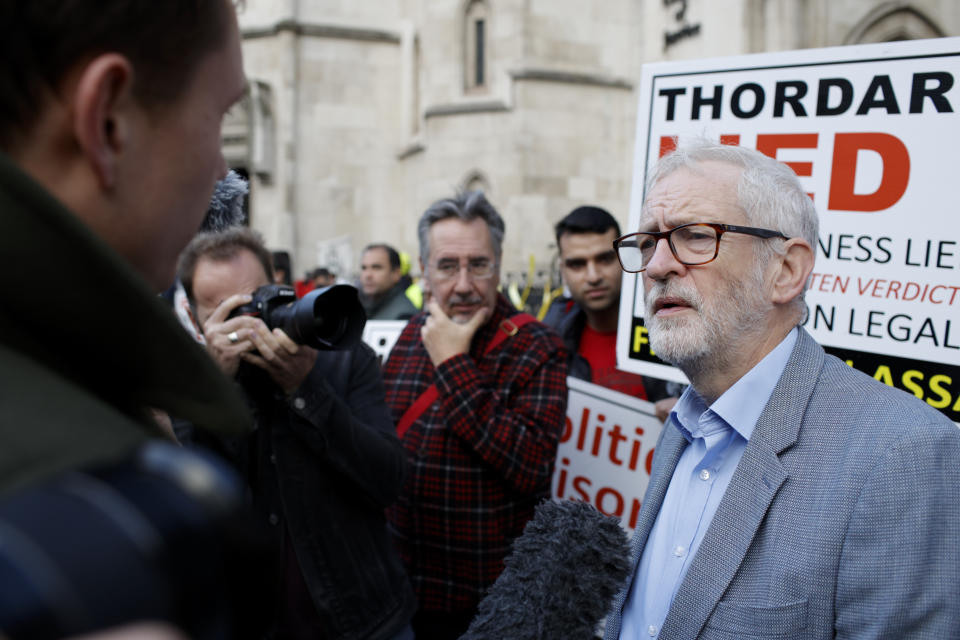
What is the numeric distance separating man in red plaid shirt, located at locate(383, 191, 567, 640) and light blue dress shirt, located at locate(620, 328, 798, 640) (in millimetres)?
735

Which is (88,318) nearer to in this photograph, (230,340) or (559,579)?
(559,579)

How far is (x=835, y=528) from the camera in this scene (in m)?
1.35

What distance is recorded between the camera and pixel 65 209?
1.86ft

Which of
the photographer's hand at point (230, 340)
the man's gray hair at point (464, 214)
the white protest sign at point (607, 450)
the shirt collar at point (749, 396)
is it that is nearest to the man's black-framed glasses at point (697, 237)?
the shirt collar at point (749, 396)

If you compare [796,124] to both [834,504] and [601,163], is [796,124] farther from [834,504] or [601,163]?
[601,163]

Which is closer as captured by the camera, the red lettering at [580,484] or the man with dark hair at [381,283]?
the red lettering at [580,484]

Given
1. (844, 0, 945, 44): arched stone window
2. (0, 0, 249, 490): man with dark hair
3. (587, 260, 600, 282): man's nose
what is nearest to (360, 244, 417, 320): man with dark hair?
(587, 260, 600, 282): man's nose

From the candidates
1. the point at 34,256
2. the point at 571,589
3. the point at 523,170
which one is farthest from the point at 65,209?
the point at 523,170

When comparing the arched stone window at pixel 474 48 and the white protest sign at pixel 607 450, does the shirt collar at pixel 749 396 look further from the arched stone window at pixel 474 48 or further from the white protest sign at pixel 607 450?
the arched stone window at pixel 474 48

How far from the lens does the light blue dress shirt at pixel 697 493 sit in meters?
1.59

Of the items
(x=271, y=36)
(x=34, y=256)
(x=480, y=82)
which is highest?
(x=271, y=36)

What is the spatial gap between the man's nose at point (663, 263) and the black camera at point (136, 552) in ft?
4.68

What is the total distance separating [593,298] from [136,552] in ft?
10.5

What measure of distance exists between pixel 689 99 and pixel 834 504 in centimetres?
174
